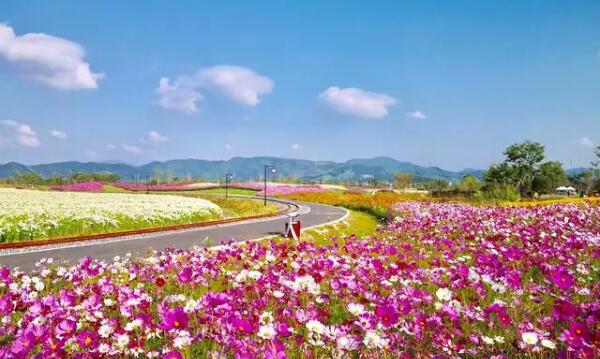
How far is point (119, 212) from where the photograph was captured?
80.5 ft

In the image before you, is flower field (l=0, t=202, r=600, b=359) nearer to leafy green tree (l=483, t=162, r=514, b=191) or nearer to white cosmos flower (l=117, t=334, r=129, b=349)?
white cosmos flower (l=117, t=334, r=129, b=349)

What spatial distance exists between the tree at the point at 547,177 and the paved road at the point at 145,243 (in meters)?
62.8

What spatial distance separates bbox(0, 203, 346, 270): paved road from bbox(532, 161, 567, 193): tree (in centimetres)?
6278

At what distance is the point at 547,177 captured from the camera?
71.9 meters

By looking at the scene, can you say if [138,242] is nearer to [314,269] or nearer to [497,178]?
[314,269]

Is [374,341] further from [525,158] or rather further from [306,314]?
[525,158]

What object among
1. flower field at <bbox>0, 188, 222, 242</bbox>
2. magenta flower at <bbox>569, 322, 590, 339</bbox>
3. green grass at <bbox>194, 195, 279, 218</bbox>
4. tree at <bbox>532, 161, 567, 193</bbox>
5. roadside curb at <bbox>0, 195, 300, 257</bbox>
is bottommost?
green grass at <bbox>194, 195, 279, 218</bbox>

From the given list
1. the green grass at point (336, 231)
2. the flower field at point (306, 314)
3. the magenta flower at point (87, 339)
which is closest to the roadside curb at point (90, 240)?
the green grass at point (336, 231)

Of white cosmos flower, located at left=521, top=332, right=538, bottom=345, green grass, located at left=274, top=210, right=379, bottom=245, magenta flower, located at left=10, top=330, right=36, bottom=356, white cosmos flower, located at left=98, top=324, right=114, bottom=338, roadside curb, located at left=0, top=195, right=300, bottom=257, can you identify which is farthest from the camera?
green grass, located at left=274, top=210, right=379, bottom=245

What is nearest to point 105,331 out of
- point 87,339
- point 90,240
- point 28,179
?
point 87,339

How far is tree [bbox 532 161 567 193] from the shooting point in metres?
72.2

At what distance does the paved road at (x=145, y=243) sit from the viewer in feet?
45.1

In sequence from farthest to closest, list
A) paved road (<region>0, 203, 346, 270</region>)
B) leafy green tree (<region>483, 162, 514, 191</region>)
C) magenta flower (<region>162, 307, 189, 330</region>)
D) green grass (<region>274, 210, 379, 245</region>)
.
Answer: leafy green tree (<region>483, 162, 514, 191</region>), green grass (<region>274, 210, 379, 245</region>), paved road (<region>0, 203, 346, 270</region>), magenta flower (<region>162, 307, 189, 330</region>)

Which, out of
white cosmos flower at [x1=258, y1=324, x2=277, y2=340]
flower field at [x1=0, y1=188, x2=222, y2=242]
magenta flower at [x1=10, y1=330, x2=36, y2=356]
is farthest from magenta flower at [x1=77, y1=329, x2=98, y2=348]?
flower field at [x1=0, y1=188, x2=222, y2=242]
